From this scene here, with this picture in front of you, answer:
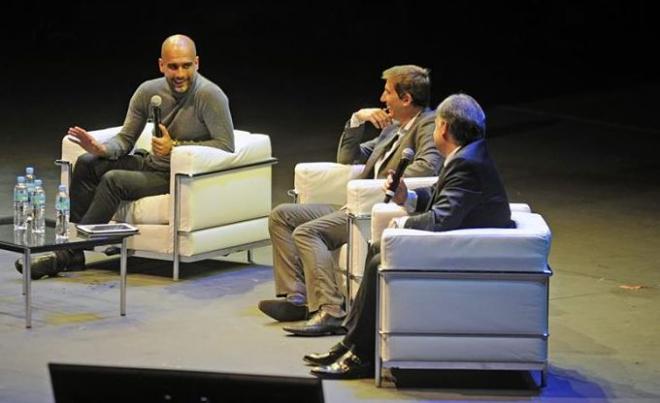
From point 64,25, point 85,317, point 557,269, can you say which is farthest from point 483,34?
point 85,317

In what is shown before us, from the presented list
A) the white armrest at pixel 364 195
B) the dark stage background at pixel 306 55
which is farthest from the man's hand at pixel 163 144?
the dark stage background at pixel 306 55

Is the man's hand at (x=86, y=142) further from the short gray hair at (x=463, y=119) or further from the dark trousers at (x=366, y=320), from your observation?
Answer: the short gray hair at (x=463, y=119)

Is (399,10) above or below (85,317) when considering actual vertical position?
above

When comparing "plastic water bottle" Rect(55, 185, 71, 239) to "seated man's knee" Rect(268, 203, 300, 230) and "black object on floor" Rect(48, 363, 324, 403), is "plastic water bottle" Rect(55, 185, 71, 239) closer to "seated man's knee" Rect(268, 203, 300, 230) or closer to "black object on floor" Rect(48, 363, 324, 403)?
"seated man's knee" Rect(268, 203, 300, 230)

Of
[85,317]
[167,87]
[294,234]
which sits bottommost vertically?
[85,317]

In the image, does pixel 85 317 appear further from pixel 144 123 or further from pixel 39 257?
pixel 144 123

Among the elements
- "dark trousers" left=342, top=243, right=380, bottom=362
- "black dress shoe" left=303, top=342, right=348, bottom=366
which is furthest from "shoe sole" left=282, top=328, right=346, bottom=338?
"dark trousers" left=342, top=243, right=380, bottom=362

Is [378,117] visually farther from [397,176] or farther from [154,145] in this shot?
[154,145]

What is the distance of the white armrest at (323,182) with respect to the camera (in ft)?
21.6

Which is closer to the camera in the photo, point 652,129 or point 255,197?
point 255,197

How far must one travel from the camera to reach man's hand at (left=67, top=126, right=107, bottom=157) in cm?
686

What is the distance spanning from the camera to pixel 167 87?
23.2 ft

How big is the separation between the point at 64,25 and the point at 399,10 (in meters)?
4.59

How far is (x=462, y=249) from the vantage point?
5055mm
